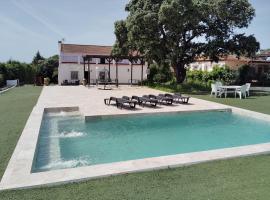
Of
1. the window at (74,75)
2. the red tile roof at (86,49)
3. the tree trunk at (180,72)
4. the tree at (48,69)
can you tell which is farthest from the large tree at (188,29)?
the tree at (48,69)

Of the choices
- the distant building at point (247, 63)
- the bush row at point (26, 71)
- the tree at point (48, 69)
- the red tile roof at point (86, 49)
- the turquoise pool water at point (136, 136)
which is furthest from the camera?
the tree at point (48, 69)

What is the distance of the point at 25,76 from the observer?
136 feet

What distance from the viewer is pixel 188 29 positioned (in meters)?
23.8

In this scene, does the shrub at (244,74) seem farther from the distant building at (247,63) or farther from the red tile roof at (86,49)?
the red tile roof at (86,49)

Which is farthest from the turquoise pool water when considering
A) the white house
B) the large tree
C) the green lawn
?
the white house

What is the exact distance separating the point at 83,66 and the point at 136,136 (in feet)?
101

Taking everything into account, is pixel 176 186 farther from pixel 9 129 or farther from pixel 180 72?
pixel 180 72

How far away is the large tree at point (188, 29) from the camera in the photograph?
2083cm

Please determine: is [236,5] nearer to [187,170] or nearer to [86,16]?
[86,16]

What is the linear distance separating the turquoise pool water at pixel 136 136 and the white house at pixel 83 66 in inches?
1008

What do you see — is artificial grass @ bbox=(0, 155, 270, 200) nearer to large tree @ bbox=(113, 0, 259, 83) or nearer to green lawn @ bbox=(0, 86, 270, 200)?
green lawn @ bbox=(0, 86, 270, 200)

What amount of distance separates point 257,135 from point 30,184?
7.73 meters

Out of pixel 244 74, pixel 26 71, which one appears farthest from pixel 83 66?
pixel 244 74

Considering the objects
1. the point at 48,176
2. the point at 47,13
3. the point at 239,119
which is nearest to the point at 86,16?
the point at 47,13
